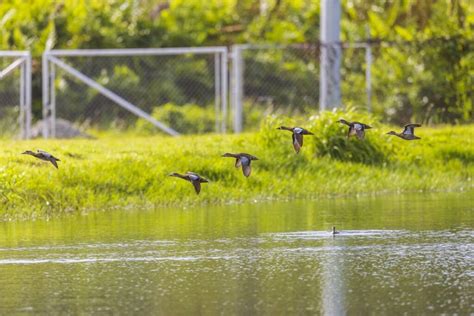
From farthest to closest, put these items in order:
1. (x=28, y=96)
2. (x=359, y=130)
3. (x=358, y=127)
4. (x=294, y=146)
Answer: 1. (x=28, y=96)
2. (x=358, y=127)
3. (x=359, y=130)
4. (x=294, y=146)

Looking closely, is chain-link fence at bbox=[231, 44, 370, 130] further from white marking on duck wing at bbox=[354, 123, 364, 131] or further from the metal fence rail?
white marking on duck wing at bbox=[354, 123, 364, 131]

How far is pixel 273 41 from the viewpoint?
86.7ft

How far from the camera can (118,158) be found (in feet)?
51.9

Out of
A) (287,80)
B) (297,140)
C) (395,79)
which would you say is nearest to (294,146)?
(297,140)

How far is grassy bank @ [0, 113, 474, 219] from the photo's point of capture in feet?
47.6

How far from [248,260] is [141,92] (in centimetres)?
1406

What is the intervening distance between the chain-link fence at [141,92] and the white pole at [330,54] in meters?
1.55

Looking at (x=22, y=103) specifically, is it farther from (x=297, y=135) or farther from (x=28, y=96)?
(x=297, y=135)

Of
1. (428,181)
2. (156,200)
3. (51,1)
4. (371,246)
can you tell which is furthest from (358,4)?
(371,246)

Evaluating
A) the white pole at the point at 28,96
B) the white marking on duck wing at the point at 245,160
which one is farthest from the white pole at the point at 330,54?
the white marking on duck wing at the point at 245,160

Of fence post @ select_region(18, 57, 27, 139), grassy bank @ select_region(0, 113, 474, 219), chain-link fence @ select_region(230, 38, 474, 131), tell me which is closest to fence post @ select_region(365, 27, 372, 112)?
chain-link fence @ select_region(230, 38, 474, 131)

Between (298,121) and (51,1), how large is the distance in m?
8.03

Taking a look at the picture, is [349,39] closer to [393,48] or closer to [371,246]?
[393,48]

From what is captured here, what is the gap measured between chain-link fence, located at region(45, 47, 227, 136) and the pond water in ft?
26.3
